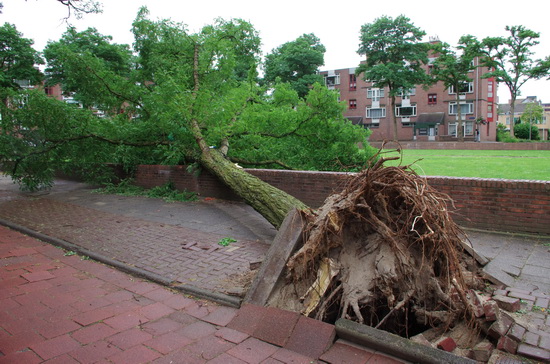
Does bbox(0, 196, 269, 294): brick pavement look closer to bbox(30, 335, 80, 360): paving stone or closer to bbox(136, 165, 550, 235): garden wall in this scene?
bbox(30, 335, 80, 360): paving stone

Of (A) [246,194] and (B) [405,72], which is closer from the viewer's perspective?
(A) [246,194]

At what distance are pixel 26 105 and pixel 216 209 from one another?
20.3ft

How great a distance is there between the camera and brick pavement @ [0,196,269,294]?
4.61m

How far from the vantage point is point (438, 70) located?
4716 centimetres

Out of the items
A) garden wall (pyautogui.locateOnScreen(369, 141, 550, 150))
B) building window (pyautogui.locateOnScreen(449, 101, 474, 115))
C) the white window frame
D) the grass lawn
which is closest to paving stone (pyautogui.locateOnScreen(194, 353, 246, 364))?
the grass lawn

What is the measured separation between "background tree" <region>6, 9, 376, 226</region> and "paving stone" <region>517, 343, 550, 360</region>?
6.14m

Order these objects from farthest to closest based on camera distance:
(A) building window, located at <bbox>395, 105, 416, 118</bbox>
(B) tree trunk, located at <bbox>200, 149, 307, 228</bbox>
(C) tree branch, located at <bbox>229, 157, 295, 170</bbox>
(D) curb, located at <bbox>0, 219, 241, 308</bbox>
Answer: (A) building window, located at <bbox>395, 105, 416, 118</bbox>, (C) tree branch, located at <bbox>229, 157, 295, 170</bbox>, (B) tree trunk, located at <bbox>200, 149, 307, 228</bbox>, (D) curb, located at <bbox>0, 219, 241, 308</bbox>

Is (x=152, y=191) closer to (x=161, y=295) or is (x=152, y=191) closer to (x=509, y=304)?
(x=161, y=295)

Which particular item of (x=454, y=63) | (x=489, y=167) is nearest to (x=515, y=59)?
(x=454, y=63)

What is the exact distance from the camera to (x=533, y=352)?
8.76 feet

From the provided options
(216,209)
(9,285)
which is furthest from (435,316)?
(216,209)

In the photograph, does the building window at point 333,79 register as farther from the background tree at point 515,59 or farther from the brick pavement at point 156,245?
the brick pavement at point 156,245

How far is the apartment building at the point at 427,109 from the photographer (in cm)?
5525

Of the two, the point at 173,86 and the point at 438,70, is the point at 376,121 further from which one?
the point at 173,86
